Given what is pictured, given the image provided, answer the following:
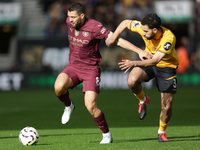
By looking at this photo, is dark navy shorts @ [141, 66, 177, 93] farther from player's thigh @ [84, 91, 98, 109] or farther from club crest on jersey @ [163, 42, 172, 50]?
player's thigh @ [84, 91, 98, 109]

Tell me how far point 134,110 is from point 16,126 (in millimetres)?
4099

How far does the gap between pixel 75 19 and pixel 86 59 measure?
732 mm

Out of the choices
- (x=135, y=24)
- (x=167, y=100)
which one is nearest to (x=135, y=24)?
(x=135, y=24)

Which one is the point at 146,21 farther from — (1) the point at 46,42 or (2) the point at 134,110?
(1) the point at 46,42

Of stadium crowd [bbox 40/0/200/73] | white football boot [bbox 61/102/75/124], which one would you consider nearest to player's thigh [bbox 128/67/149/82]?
white football boot [bbox 61/102/75/124]

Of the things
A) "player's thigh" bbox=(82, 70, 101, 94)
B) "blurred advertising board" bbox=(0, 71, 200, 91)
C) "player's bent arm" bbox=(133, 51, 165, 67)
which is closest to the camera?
"player's bent arm" bbox=(133, 51, 165, 67)

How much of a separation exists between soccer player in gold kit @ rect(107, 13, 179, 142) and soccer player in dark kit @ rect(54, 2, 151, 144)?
305 mm

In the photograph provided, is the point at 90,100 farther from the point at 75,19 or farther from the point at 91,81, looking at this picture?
the point at 75,19

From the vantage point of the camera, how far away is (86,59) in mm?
6062

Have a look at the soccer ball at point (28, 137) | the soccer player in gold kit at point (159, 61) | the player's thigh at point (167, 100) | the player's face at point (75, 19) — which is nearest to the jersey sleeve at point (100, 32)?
the soccer player in gold kit at point (159, 61)

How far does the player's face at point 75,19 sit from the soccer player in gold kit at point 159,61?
1.96ft

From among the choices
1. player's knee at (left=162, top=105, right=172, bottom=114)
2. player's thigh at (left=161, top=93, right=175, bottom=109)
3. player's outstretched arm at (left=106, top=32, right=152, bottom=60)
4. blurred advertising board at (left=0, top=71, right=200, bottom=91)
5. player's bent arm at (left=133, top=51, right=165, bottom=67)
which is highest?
player's outstretched arm at (left=106, top=32, right=152, bottom=60)

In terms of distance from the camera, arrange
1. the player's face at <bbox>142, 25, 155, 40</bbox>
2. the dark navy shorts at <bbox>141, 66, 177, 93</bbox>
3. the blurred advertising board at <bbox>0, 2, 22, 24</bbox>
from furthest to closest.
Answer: the blurred advertising board at <bbox>0, 2, 22, 24</bbox> → the dark navy shorts at <bbox>141, 66, 177, 93</bbox> → the player's face at <bbox>142, 25, 155, 40</bbox>

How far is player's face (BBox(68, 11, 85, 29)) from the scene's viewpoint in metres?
5.76
